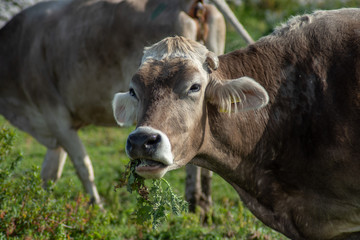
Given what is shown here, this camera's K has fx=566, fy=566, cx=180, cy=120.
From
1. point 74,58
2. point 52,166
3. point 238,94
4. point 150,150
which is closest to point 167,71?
point 238,94

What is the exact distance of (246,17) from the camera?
15727mm

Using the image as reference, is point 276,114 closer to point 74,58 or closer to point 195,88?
point 195,88

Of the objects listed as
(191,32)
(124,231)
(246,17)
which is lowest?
(246,17)

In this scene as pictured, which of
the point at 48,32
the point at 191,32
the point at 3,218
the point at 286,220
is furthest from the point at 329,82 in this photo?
the point at 48,32

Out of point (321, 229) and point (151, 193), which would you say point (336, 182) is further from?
point (151, 193)

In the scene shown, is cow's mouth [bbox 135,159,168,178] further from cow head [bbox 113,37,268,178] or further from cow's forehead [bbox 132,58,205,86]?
cow's forehead [bbox 132,58,205,86]

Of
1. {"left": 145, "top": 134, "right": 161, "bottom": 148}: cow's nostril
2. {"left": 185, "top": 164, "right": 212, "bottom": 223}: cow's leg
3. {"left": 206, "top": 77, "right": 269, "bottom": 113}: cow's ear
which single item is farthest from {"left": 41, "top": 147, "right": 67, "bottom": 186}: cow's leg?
{"left": 145, "top": 134, "right": 161, "bottom": 148}: cow's nostril

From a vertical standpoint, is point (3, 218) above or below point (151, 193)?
below

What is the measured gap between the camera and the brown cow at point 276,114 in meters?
3.97

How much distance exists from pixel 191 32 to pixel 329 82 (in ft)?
8.72

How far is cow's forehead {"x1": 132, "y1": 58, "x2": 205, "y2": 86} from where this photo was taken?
3.94m

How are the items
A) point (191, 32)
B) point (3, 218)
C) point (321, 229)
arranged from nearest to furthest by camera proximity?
point (321, 229) → point (3, 218) → point (191, 32)

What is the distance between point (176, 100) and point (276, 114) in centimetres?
88

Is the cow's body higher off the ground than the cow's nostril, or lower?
lower
